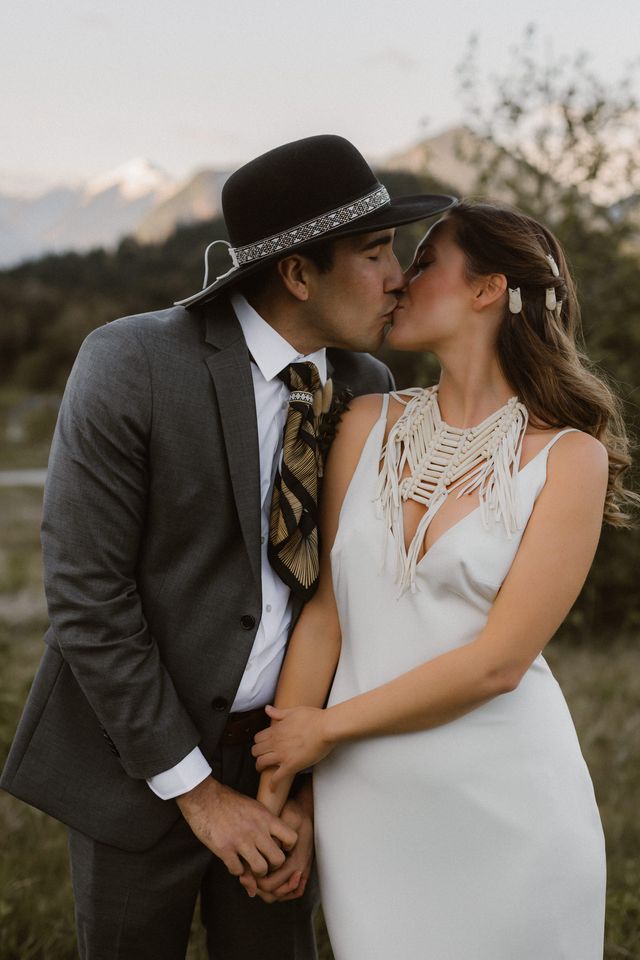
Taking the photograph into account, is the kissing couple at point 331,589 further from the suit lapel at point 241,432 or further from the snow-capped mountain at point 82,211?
the snow-capped mountain at point 82,211

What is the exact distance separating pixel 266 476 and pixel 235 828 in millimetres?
809

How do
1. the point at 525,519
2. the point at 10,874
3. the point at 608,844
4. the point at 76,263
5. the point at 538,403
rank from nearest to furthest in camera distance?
the point at 525,519 < the point at 538,403 < the point at 10,874 < the point at 608,844 < the point at 76,263

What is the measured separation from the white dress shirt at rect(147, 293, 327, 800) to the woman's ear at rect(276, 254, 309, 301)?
107mm

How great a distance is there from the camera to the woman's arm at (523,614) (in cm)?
183

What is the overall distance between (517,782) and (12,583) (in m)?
6.91

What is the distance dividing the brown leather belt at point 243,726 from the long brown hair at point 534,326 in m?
0.98

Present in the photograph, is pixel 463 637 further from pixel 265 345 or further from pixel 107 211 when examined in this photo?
pixel 107 211

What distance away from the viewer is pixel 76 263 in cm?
3153

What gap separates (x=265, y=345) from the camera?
2.13 metres

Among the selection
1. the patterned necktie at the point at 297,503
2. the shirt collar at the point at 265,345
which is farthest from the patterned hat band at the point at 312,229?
the patterned necktie at the point at 297,503

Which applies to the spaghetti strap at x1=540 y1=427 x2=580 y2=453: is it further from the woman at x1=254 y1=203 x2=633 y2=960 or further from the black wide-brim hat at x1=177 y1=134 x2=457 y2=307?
the black wide-brim hat at x1=177 y1=134 x2=457 y2=307

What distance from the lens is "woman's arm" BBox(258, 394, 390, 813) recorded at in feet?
7.00

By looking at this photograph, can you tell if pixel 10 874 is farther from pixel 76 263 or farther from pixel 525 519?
pixel 76 263

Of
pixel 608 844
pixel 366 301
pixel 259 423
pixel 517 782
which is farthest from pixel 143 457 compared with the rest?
pixel 608 844
